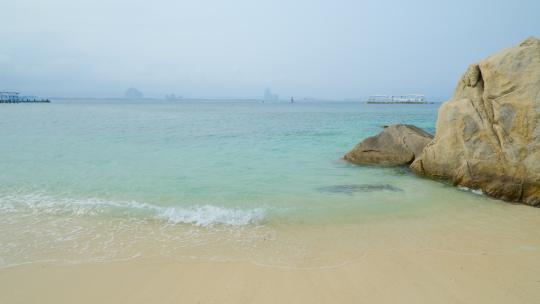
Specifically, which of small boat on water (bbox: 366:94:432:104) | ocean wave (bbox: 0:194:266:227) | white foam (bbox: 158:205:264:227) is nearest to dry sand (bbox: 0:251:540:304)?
white foam (bbox: 158:205:264:227)

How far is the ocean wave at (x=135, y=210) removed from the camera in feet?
24.1

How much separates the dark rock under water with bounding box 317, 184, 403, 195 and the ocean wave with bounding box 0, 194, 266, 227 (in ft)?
9.19

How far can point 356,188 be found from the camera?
10156mm

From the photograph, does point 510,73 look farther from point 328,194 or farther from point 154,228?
point 154,228

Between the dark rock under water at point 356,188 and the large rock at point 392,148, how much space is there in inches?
151

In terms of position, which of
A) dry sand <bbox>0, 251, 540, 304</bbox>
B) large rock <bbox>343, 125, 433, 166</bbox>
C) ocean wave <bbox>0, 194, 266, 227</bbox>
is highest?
large rock <bbox>343, 125, 433, 166</bbox>

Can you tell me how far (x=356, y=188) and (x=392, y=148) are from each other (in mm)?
5076

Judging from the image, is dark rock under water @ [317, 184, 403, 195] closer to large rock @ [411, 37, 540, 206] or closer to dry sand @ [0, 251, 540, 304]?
large rock @ [411, 37, 540, 206]

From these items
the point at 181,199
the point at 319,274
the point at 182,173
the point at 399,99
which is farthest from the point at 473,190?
the point at 399,99

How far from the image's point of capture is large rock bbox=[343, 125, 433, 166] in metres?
14.0

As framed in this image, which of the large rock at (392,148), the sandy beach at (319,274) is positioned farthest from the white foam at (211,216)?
the large rock at (392,148)

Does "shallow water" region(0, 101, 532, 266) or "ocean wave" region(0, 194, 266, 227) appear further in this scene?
"ocean wave" region(0, 194, 266, 227)

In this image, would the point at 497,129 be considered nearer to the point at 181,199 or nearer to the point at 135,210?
the point at 181,199

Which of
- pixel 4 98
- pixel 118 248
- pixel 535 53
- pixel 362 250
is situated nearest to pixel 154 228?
pixel 118 248
